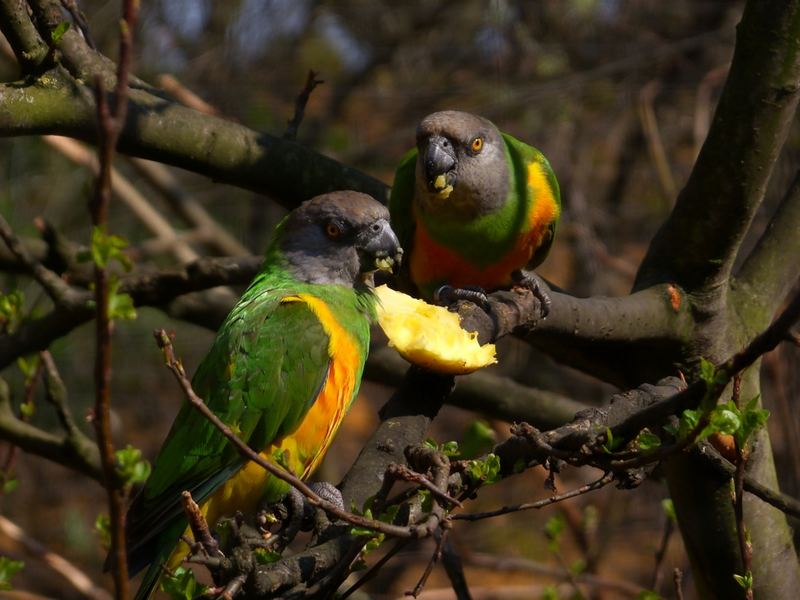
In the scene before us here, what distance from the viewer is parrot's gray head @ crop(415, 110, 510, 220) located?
348 cm

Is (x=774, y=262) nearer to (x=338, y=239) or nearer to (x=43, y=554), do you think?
(x=338, y=239)

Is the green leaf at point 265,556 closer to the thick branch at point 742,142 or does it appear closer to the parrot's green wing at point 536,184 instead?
the thick branch at point 742,142

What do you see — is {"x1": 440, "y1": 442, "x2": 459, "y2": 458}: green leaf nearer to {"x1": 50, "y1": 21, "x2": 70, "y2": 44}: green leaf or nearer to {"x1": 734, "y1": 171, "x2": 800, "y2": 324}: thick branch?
{"x1": 50, "y1": 21, "x2": 70, "y2": 44}: green leaf

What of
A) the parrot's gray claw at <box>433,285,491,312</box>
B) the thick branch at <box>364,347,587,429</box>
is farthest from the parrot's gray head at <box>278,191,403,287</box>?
the thick branch at <box>364,347,587,429</box>

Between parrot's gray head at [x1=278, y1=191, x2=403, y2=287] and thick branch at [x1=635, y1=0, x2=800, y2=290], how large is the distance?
2.82 feet

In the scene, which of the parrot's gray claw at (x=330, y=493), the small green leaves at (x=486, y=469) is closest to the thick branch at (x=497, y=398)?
the parrot's gray claw at (x=330, y=493)

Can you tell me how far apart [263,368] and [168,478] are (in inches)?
15.1

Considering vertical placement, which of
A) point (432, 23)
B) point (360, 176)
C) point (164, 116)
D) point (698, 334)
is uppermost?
point (432, 23)

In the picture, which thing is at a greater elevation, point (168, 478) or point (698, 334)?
point (698, 334)

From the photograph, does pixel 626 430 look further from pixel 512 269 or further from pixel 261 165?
pixel 512 269

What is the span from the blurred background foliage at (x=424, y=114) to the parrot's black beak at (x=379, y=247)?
346cm

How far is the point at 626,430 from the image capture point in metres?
1.79

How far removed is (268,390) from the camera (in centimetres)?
261

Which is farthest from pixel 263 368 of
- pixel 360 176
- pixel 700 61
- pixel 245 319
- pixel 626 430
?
pixel 700 61
